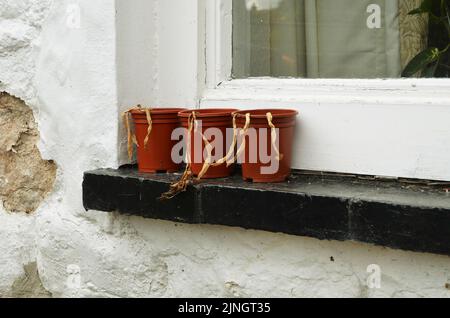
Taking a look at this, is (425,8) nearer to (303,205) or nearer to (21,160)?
(303,205)

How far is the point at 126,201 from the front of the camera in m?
1.48

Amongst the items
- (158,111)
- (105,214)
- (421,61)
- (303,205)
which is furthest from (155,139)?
(421,61)

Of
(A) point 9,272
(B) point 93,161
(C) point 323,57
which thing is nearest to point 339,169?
(C) point 323,57

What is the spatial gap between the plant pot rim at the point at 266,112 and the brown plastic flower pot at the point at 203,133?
43 millimetres

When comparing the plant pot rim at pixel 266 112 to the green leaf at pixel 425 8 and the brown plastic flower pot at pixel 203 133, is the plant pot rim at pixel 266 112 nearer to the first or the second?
the brown plastic flower pot at pixel 203 133

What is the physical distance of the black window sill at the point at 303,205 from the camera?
1188 mm

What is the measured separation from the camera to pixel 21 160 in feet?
5.64

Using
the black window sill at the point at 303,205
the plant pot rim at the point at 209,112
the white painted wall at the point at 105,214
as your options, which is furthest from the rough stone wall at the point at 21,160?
the plant pot rim at the point at 209,112

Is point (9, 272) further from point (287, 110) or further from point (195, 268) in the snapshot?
point (287, 110)

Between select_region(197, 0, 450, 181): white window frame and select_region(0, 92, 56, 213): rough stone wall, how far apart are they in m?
0.48

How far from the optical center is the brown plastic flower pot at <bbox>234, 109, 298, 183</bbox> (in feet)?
4.52

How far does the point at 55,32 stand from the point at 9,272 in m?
0.67

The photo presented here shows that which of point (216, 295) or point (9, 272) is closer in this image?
point (216, 295)

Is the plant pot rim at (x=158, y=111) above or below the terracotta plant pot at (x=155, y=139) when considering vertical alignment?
Result: above
